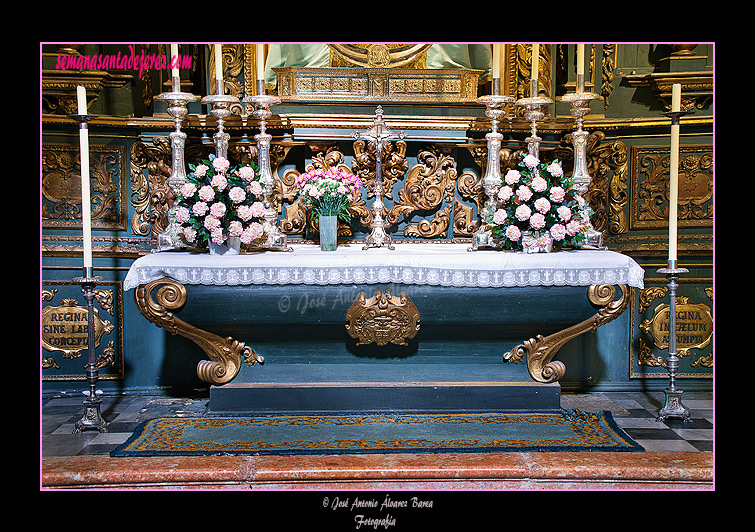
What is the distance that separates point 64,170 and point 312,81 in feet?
6.61

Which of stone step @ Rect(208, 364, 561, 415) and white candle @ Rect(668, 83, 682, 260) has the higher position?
white candle @ Rect(668, 83, 682, 260)

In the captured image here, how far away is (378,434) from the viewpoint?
417cm

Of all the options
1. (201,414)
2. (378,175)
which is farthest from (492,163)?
(201,414)

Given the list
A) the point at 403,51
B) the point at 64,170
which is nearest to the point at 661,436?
the point at 403,51

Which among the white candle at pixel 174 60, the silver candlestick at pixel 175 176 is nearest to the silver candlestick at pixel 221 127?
the silver candlestick at pixel 175 176

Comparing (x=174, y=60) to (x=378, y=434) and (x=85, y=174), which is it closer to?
(x=85, y=174)

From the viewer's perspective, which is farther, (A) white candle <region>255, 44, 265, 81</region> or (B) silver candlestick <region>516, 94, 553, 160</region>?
(B) silver candlestick <region>516, 94, 553, 160</region>

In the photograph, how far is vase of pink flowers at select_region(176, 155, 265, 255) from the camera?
15.0ft

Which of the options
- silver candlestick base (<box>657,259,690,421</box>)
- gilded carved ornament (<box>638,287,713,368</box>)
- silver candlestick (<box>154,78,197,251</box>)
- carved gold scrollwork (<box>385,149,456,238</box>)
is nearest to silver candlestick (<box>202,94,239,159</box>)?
silver candlestick (<box>154,78,197,251</box>)

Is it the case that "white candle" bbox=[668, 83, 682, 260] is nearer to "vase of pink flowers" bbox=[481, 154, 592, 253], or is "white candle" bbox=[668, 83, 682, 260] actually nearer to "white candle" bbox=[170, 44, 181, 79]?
"vase of pink flowers" bbox=[481, 154, 592, 253]

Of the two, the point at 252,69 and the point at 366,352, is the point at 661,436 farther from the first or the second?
the point at 252,69

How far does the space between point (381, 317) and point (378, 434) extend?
0.79m

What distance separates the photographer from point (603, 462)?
367cm

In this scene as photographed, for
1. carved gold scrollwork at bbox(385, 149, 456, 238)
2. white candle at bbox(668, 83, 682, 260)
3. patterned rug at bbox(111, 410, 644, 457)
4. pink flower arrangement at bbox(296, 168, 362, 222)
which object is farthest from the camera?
carved gold scrollwork at bbox(385, 149, 456, 238)
